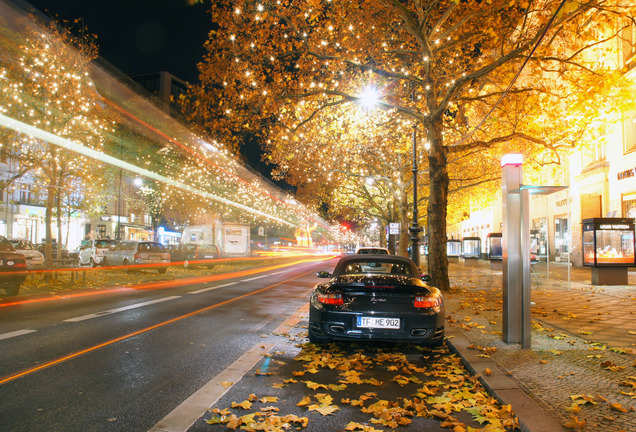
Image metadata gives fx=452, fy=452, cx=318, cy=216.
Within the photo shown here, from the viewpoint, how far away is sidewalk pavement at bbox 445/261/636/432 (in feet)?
12.1

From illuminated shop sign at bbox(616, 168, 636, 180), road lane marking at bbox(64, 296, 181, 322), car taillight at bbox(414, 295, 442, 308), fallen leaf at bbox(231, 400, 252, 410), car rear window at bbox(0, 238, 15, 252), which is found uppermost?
illuminated shop sign at bbox(616, 168, 636, 180)

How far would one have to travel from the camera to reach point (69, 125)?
62.6 ft

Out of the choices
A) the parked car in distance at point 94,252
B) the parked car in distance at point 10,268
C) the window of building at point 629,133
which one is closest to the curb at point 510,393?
the parked car in distance at point 10,268

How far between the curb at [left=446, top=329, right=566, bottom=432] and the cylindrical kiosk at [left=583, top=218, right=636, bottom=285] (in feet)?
36.0

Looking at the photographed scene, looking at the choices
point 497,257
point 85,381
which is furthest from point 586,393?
point 497,257

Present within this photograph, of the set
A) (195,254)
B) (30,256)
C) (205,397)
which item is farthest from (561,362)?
(30,256)

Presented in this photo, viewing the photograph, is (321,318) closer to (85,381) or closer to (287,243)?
(85,381)

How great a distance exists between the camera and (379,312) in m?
5.79

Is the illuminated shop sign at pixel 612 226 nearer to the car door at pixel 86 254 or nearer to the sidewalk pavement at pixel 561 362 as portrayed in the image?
the sidewalk pavement at pixel 561 362

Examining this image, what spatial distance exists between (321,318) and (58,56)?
736 inches

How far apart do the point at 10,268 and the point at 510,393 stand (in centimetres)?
1247

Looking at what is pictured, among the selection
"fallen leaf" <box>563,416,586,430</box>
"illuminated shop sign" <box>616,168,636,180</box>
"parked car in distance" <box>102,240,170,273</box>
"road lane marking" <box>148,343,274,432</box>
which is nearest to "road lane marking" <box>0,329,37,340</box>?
"road lane marking" <box>148,343,274,432</box>

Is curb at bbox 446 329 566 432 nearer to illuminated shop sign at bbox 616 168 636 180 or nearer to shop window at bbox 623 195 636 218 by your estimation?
shop window at bbox 623 195 636 218

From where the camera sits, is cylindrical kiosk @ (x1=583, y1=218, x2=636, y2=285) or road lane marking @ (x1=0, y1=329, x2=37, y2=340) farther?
cylindrical kiosk @ (x1=583, y1=218, x2=636, y2=285)
